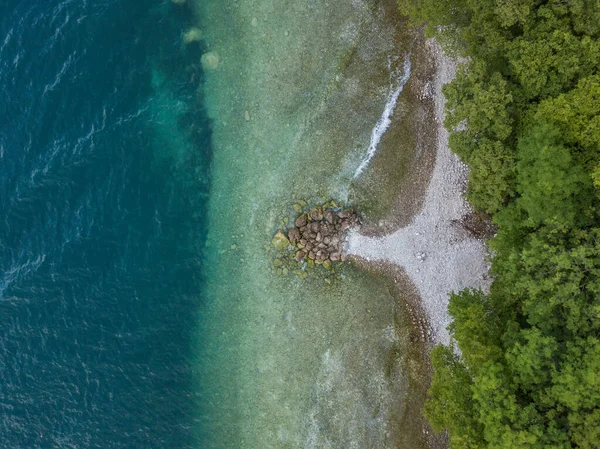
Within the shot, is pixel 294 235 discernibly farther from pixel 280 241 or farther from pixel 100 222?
pixel 100 222

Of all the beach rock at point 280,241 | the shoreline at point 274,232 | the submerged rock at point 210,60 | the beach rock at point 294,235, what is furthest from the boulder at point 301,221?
the submerged rock at point 210,60

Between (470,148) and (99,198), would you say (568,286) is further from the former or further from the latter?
(99,198)

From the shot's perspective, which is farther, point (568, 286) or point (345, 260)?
point (345, 260)

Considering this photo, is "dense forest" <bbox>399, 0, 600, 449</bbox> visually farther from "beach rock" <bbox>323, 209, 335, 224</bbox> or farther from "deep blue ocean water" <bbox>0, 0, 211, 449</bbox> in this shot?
"deep blue ocean water" <bbox>0, 0, 211, 449</bbox>

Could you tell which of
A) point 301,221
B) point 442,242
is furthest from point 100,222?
point 442,242

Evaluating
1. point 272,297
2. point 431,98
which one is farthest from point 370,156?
point 272,297

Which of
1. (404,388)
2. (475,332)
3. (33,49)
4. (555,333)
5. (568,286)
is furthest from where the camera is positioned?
(33,49)

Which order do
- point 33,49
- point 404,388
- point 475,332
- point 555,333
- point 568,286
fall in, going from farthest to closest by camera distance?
point 33,49, point 404,388, point 475,332, point 555,333, point 568,286

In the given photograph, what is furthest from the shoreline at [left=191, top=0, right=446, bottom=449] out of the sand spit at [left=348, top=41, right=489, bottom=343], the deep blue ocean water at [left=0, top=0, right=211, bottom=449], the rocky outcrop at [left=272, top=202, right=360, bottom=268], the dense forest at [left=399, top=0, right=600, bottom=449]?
the dense forest at [left=399, top=0, right=600, bottom=449]
